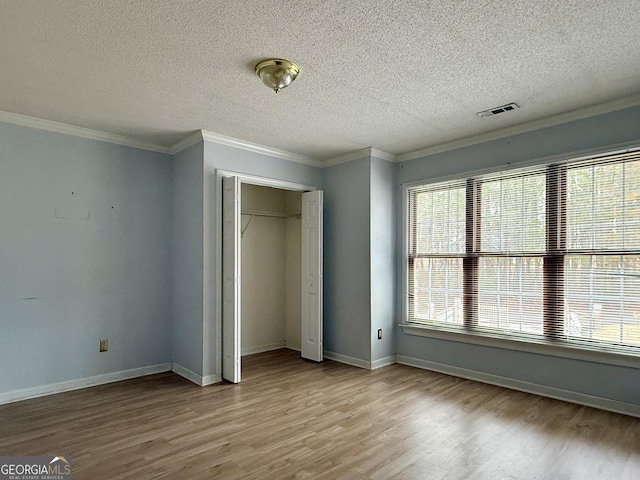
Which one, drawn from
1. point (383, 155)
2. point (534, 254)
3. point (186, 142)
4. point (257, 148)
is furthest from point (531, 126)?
point (186, 142)

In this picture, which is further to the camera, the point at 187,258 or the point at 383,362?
the point at 383,362

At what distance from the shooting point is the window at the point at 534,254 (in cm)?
324

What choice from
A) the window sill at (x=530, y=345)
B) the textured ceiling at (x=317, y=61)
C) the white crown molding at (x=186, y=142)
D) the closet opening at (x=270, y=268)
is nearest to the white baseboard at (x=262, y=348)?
the closet opening at (x=270, y=268)

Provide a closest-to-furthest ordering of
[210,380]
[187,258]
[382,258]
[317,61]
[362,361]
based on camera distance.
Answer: [317,61]
[210,380]
[187,258]
[362,361]
[382,258]

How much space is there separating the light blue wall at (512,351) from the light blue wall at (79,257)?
2880mm

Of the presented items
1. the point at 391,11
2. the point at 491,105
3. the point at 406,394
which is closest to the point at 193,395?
the point at 406,394

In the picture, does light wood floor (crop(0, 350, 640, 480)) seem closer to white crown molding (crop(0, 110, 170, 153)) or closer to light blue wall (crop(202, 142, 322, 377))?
light blue wall (crop(202, 142, 322, 377))

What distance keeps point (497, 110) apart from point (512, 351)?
7.42ft

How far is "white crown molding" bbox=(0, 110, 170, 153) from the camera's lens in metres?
3.49

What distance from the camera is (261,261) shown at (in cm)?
556

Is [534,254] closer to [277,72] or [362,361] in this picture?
[362,361]

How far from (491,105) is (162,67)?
2590mm

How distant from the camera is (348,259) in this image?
15.6 feet

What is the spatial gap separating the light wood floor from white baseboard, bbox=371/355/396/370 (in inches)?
20.7
